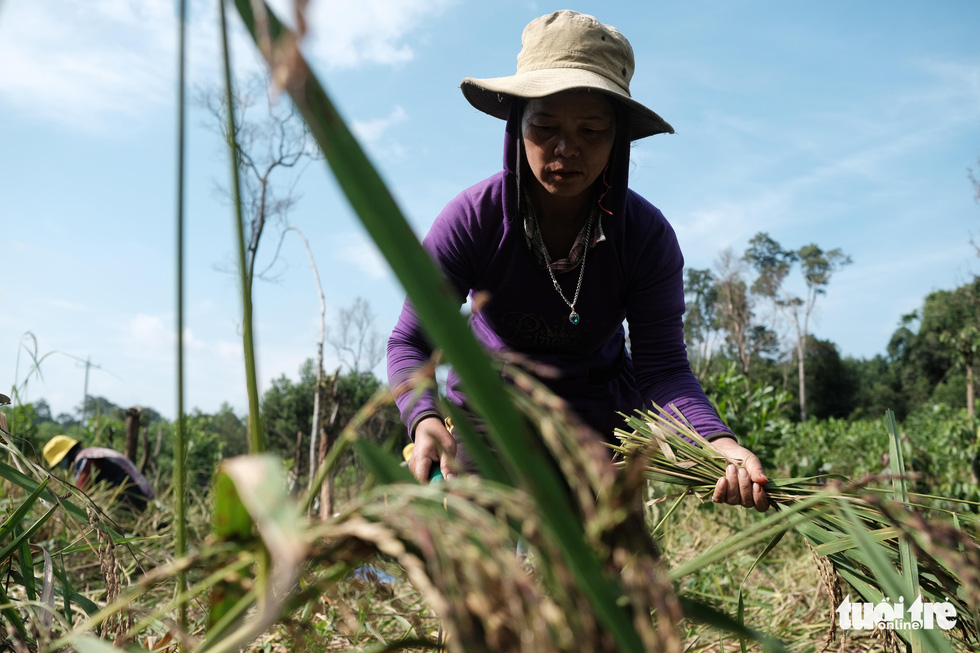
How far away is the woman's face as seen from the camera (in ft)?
4.93

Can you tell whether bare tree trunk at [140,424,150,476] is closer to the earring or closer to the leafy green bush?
the leafy green bush

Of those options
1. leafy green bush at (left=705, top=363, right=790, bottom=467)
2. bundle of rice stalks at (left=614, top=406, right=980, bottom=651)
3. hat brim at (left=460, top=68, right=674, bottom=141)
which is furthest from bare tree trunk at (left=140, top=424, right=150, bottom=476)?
bundle of rice stalks at (left=614, top=406, right=980, bottom=651)

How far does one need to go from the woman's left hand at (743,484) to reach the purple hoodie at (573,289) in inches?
16.1

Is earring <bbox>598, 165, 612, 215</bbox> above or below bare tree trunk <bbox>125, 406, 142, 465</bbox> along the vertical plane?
above

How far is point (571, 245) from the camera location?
181cm

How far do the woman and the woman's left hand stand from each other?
295 millimetres

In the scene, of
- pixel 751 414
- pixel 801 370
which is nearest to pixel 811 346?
pixel 801 370

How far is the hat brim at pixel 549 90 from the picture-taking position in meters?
1.42

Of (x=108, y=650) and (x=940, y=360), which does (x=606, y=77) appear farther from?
(x=940, y=360)

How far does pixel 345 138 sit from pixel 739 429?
17.6ft

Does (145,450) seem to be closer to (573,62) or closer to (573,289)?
(573,289)

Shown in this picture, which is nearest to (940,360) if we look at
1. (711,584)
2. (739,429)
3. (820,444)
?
(820,444)

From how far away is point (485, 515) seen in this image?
1.15 feet

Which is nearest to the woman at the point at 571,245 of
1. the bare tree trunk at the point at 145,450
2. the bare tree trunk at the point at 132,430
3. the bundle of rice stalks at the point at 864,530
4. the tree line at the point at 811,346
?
the bundle of rice stalks at the point at 864,530
